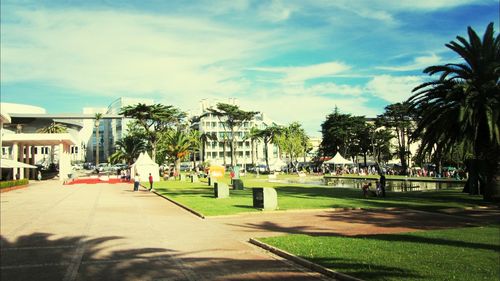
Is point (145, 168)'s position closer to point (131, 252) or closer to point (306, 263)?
point (131, 252)

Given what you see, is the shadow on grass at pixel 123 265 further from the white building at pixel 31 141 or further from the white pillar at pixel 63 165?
the white pillar at pixel 63 165

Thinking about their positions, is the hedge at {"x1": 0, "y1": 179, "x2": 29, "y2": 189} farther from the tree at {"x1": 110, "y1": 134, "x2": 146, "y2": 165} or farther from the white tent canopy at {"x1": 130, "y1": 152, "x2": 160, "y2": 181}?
the tree at {"x1": 110, "y1": 134, "x2": 146, "y2": 165}

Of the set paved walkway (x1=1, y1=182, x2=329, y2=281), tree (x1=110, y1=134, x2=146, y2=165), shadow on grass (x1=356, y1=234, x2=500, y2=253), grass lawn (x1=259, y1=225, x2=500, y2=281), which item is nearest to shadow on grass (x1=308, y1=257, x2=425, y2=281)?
grass lawn (x1=259, y1=225, x2=500, y2=281)

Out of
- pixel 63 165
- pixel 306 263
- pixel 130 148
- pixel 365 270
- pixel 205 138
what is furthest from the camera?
pixel 205 138

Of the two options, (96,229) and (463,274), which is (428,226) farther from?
(96,229)

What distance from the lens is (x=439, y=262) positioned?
8.68 meters

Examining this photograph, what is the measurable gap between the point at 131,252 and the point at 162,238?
209 centimetres

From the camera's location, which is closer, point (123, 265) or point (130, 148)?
point (123, 265)

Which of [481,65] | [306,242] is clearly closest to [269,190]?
[306,242]

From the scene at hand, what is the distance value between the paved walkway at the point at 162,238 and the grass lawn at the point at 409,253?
2.74 ft

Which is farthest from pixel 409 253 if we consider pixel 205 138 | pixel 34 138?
pixel 205 138

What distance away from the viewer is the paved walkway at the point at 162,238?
8.58 meters

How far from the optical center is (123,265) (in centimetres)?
914

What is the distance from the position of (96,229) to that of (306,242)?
746 cm
